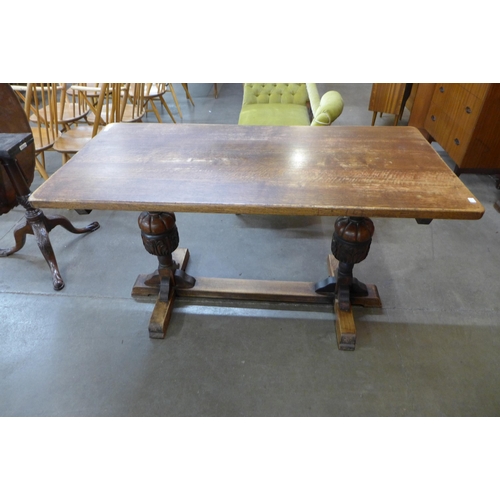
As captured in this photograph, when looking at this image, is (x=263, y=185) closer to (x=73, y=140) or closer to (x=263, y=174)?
(x=263, y=174)

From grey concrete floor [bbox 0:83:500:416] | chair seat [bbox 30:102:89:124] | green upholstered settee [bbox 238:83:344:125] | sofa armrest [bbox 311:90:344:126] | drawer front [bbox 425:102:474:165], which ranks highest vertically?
sofa armrest [bbox 311:90:344:126]

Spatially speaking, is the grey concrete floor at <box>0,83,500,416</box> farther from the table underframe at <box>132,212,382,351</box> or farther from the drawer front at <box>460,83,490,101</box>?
the drawer front at <box>460,83,490,101</box>

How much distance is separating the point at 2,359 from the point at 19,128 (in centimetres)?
126

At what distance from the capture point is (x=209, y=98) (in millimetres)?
4773

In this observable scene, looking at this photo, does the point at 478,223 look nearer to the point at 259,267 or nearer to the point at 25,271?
the point at 259,267

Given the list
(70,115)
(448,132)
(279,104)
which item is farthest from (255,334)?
(448,132)

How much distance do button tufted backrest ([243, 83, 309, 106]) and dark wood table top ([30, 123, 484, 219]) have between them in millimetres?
1433

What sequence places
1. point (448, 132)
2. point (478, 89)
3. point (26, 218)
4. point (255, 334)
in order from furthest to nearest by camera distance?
point (448, 132) < point (478, 89) < point (26, 218) < point (255, 334)

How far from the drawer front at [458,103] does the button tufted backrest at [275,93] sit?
1.14 meters

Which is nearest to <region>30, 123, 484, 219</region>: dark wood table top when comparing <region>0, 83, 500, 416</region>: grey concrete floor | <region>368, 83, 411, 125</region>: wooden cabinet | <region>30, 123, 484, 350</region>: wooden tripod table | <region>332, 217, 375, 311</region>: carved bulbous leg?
<region>30, 123, 484, 350</region>: wooden tripod table

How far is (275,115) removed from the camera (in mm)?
2561

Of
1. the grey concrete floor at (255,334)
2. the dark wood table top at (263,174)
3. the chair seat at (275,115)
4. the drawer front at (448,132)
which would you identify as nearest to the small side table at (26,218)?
the grey concrete floor at (255,334)

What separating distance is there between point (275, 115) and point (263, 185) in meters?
1.61

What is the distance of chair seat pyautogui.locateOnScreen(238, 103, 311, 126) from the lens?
2459mm
